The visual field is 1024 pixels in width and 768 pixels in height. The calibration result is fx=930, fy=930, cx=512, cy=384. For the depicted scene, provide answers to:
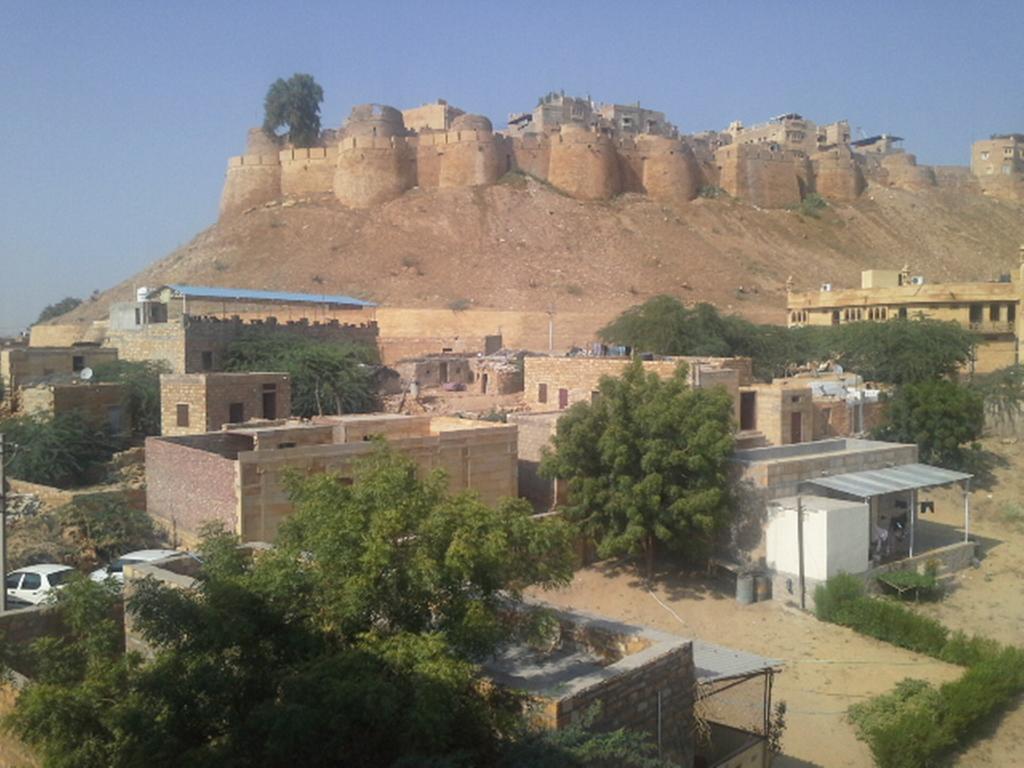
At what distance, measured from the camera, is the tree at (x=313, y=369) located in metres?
21.7

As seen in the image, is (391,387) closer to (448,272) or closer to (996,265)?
(448,272)

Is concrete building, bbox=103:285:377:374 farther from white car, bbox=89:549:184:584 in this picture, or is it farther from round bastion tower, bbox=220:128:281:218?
round bastion tower, bbox=220:128:281:218

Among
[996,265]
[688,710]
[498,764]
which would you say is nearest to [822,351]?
[688,710]

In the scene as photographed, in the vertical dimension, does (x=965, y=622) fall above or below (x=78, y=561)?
below

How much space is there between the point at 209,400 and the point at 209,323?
771cm

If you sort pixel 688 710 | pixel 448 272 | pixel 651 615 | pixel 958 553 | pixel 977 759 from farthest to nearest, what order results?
pixel 448 272 < pixel 958 553 < pixel 651 615 < pixel 977 759 < pixel 688 710

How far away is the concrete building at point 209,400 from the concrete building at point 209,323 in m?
5.96

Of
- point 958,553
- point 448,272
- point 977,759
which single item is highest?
point 448,272

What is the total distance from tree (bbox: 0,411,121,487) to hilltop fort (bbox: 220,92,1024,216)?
94.0ft

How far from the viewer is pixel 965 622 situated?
39.0 ft

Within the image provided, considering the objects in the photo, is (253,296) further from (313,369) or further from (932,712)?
(932,712)

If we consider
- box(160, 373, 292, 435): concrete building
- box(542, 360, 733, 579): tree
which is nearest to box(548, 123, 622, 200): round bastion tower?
box(160, 373, 292, 435): concrete building

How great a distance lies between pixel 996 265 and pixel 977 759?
49.1m

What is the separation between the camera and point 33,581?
33.9 feet
